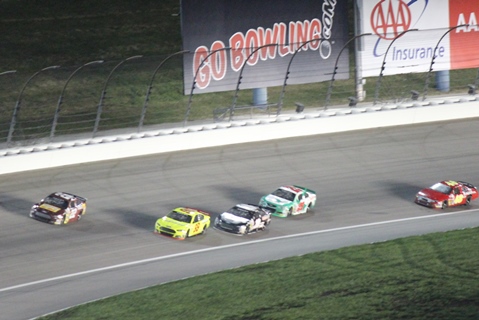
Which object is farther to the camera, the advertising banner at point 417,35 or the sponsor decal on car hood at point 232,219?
the advertising banner at point 417,35

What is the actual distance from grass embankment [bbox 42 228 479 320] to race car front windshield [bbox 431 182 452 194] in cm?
476

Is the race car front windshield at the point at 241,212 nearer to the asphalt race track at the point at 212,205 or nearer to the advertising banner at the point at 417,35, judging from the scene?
the asphalt race track at the point at 212,205

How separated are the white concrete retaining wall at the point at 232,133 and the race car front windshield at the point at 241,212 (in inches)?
319

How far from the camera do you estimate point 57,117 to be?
119ft

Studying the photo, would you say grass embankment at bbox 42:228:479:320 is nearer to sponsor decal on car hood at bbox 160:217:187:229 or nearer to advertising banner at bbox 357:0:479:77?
sponsor decal on car hood at bbox 160:217:187:229

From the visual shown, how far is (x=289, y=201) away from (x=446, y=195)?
16.0ft

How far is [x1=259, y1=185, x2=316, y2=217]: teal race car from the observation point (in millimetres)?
31375

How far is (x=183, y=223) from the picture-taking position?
29.3 metres

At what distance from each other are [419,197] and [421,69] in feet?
38.4

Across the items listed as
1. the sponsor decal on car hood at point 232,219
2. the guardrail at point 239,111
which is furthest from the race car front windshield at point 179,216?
the guardrail at point 239,111

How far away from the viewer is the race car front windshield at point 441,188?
107 ft

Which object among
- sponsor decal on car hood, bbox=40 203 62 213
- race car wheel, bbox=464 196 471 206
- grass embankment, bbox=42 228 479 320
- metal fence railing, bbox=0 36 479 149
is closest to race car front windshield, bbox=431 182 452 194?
race car wheel, bbox=464 196 471 206

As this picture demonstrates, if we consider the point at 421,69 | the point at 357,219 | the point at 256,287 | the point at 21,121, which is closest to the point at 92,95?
the point at 21,121

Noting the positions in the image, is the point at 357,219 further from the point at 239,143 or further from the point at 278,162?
the point at 239,143
